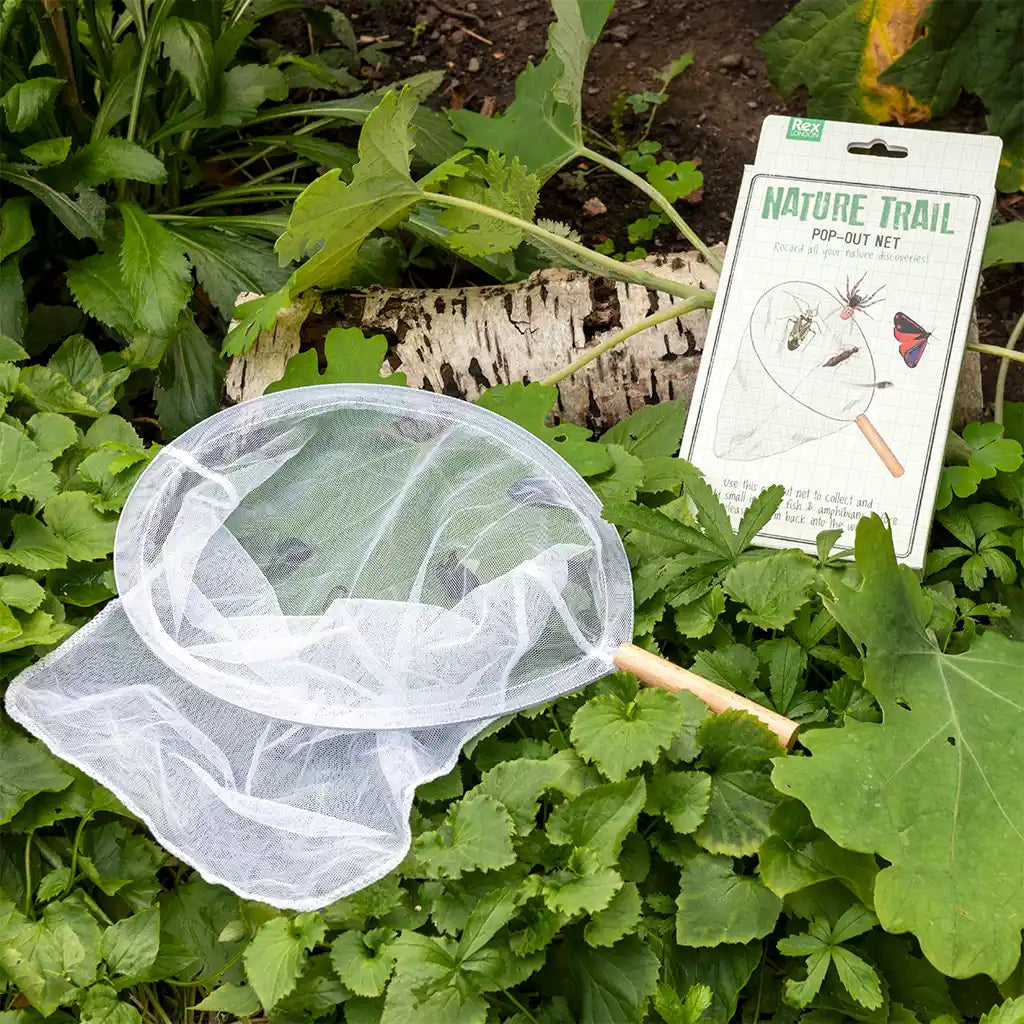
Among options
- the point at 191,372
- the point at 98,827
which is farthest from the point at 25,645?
the point at 191,372

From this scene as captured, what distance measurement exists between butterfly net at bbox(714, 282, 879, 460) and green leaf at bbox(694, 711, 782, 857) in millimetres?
607

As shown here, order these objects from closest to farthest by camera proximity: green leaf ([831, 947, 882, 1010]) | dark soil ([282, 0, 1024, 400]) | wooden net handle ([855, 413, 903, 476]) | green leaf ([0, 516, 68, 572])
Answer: green leaf ([831, 947, 882, 1010]) < green leaf ([0, 516, 68, 572]) < wooden net handle ([855, 413, 903, 476]) < dark soil ([282, 0, 1024, 400])

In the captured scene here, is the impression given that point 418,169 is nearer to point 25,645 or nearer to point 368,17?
point 368,17

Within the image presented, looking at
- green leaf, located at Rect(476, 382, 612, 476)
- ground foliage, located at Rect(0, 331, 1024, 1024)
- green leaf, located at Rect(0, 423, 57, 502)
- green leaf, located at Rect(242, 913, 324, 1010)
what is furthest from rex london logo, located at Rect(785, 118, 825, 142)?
green leaf, located at Rect(242, 913, 324, 1010)

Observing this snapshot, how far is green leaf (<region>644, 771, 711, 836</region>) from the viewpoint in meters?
1.45

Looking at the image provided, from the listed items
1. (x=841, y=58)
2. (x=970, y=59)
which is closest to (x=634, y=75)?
(x=841, y=58)

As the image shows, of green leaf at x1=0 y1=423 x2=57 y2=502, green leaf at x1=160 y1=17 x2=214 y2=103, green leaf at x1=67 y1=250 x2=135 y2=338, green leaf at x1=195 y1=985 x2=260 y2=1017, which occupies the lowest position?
green leaf at x1=195 y1=985 x2=260 y2=1017

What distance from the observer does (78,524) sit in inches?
72.9

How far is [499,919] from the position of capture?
137cm

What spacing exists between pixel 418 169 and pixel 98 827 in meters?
1.75

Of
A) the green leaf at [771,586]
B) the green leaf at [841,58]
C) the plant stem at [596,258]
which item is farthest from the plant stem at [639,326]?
the green leaf at [841,58]

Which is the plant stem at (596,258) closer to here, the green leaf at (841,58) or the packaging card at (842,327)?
the packaging card at (842,327)

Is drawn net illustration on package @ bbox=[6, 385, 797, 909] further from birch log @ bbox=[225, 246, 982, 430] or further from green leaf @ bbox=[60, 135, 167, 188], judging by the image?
green leaf @ bbox=[60, 135, 167, 188]

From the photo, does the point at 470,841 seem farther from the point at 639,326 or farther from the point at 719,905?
the point at 639,326
